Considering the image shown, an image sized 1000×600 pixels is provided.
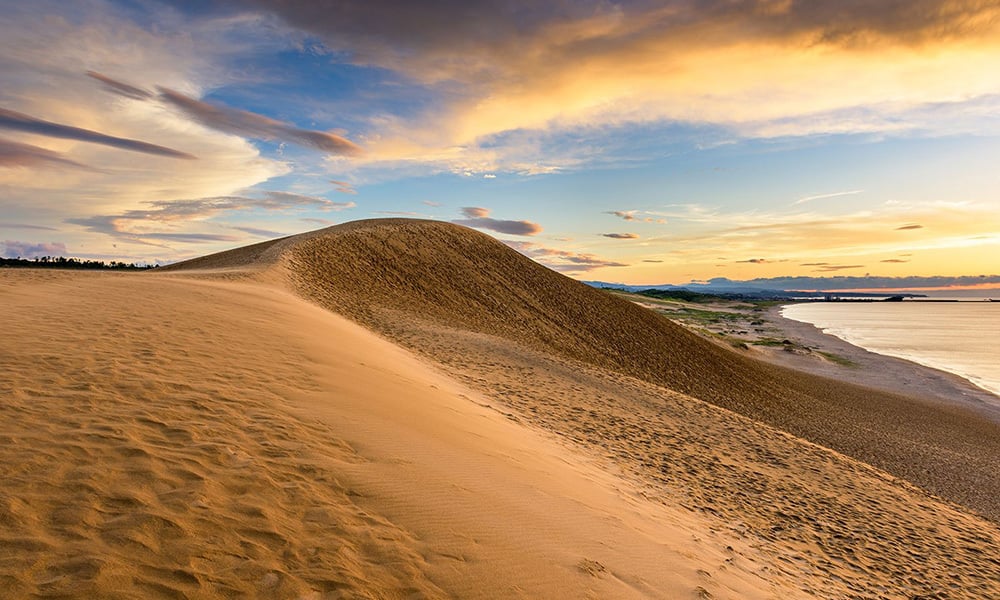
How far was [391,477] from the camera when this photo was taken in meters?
6.36

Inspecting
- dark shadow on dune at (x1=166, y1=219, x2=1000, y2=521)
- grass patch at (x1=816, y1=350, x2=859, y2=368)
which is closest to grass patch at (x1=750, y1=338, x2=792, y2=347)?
grass patch at (x1=816, y1=350, x2=859, y2=368)

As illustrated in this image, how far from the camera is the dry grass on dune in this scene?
20531mm

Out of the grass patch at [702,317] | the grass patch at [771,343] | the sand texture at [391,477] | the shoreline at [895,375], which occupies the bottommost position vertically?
the shoreline at [895,375]

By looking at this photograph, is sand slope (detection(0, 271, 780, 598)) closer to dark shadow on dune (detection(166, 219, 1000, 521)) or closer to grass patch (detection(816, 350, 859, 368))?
dark shadow on dune (detection(166, 219, 1000, 521))

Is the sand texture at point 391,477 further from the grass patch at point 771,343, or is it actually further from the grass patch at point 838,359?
the grass patch at point 771,343

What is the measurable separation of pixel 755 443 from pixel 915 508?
408 cm

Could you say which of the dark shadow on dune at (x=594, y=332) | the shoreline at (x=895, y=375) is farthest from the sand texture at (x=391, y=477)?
the shoreline at (x=895, y=375)

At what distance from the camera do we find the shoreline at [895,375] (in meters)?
31.8

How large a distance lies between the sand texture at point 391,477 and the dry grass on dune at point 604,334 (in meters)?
0.45

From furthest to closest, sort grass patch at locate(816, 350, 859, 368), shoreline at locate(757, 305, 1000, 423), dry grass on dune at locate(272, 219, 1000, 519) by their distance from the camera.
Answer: grass patch at locate(816, 350, 859, 368) < shoreline at locate(757, 305, 1000, 423) < dry grass on dune at locate(272, 219, 1000, 519)

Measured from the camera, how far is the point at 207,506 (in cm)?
493

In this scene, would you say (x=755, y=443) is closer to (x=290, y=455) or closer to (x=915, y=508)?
(x=915, y=508)

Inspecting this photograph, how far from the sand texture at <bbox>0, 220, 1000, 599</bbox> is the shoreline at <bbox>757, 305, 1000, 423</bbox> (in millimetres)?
12359

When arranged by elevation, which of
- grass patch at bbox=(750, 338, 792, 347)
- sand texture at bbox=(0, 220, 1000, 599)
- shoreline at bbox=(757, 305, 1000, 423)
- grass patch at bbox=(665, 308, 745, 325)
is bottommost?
shoreline at bbox=(757, 305, 1000, 423)
